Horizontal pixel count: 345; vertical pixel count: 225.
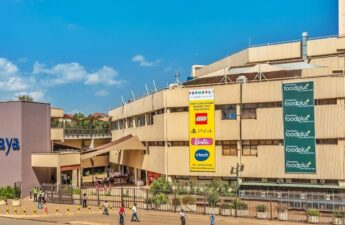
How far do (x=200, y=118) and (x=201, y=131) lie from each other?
1414mm

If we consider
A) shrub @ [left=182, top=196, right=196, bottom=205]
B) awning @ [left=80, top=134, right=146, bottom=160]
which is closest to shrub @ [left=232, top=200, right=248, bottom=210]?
shrub @ [left=182, top=196, right=196, bottom=205]

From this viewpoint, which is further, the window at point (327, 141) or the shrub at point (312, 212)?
the window at point (327, 141)

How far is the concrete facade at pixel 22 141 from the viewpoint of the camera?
56.6 meters

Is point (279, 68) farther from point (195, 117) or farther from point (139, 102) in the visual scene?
point (139, 102)

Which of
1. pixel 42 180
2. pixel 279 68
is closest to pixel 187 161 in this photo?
pixel 279 68

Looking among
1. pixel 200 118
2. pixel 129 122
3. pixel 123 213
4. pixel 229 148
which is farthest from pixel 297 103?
pixel 129 122

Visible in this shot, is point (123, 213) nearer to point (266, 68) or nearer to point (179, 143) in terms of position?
point (179, 143)

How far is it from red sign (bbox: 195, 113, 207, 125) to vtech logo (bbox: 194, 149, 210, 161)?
3.02m

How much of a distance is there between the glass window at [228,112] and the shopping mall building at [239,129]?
0.11 m

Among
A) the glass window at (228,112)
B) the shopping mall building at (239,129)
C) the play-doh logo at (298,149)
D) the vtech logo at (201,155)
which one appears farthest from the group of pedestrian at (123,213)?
the play-doh logo at (298,149)

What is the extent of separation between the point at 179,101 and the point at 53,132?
18.0m

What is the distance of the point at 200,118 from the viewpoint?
53062 millimetres

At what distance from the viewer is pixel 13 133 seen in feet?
188

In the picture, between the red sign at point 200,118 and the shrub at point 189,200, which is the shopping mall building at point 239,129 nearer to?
the red sign at point 200,118
